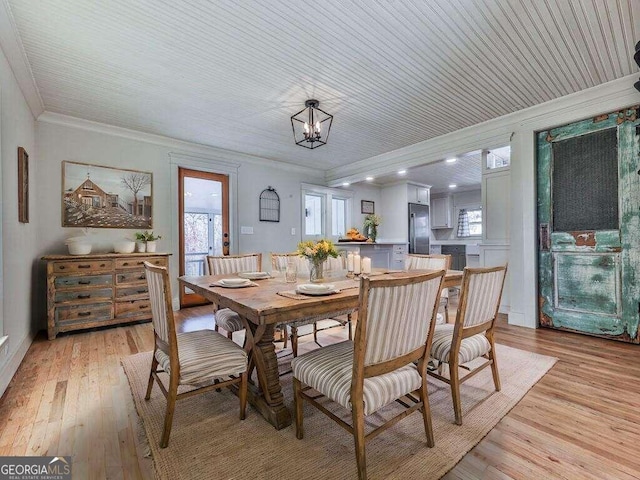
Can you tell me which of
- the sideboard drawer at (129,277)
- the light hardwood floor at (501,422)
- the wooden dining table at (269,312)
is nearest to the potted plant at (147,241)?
the sideboard drawer at (129,277)

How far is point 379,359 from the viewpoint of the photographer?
129 centimetres

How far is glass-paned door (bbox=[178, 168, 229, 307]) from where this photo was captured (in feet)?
15.4

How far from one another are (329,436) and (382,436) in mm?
278

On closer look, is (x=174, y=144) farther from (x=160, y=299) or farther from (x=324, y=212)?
(x=160, y=299)

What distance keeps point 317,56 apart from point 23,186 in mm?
2813

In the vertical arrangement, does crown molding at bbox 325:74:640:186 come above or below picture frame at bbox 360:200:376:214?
above

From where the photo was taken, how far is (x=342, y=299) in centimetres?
162

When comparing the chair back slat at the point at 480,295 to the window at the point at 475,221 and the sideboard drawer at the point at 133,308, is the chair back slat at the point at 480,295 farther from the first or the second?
the window at the point at 475,221

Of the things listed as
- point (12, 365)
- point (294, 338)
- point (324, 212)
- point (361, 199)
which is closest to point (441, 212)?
point (361, 199)

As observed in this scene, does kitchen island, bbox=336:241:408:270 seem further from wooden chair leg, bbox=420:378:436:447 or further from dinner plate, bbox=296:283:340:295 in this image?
wooden chair leg, bbox=420:378:436:447

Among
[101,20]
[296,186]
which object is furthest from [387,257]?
[101,20]

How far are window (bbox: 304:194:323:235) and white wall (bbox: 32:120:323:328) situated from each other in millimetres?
312

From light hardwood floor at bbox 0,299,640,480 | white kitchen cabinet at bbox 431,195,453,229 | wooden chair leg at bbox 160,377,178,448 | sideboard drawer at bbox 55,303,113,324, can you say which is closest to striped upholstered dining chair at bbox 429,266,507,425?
light hardwood floor at bbox 0,299,640,480

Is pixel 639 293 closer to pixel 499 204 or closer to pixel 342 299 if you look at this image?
pixel 499 204
